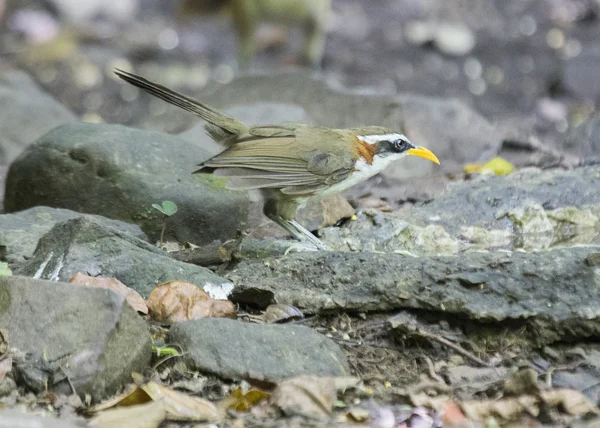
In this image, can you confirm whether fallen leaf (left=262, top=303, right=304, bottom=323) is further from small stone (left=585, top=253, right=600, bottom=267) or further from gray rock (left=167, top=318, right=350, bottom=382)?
small stone (left=585, top=253, right=600, bottom=267)

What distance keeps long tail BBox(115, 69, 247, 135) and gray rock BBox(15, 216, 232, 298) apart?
1.06 meters

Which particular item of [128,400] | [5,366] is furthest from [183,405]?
[5,366]

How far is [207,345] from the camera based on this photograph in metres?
4.16

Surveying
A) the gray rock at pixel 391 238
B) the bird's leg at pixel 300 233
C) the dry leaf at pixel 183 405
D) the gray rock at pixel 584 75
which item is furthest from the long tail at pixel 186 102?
the gray rock at pixel 584 75

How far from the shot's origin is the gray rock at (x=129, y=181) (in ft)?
19.9

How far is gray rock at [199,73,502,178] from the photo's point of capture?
9.23m

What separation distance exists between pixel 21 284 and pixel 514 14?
13261mm

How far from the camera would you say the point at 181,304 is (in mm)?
4664

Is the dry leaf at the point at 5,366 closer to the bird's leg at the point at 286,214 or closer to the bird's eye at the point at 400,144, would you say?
the bird's leg at the point at 286,214

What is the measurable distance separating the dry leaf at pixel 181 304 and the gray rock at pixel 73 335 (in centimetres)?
55

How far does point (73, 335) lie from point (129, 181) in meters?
2.27

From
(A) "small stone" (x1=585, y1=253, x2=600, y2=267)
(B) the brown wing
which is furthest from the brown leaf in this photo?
(B) the brown wing

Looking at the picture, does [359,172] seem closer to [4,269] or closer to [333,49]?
[4,269]

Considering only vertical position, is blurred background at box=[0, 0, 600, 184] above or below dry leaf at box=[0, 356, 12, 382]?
below
